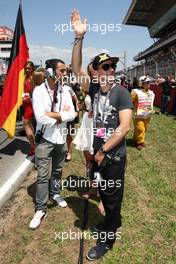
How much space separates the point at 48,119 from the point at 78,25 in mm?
1352

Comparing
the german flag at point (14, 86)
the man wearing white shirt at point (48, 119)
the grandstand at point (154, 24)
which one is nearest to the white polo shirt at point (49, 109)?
the man wearing white shirt at point (48, 119)

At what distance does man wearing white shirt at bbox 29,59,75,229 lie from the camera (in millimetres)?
4367

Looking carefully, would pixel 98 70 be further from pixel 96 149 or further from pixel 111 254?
pixel 111 254

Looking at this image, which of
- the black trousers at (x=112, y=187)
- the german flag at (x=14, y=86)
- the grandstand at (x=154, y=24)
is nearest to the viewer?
the black trousers at (x=112, y=187)

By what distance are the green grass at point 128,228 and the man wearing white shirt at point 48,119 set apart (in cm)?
27

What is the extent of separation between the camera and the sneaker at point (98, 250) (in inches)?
145

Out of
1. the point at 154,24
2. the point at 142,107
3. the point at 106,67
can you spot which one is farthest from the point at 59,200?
the point at 154,24

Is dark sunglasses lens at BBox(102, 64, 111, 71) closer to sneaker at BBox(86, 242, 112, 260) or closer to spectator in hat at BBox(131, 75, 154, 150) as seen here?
sneaker at BBox(86, 242, 112, 260)

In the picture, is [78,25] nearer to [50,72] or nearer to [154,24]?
[50,72]

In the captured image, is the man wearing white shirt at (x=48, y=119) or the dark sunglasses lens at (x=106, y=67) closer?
the dark sunglasses lens at (x=106, y=67)

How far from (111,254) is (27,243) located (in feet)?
3.25

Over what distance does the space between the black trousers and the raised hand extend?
1.34m

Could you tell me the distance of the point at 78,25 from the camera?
3447 mm

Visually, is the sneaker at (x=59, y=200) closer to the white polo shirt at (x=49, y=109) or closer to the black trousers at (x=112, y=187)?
the white polo shirt at (x=49, y=109)
